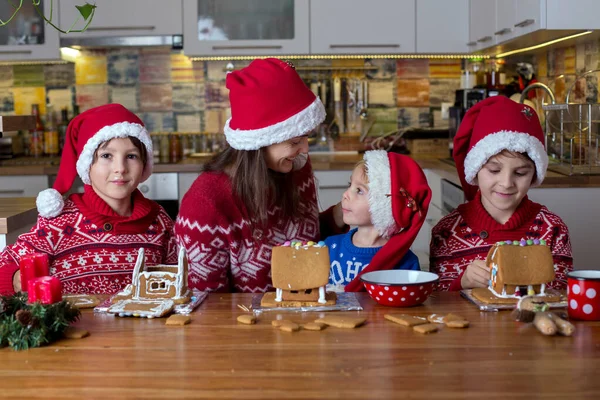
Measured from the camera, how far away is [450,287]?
6.49 ft

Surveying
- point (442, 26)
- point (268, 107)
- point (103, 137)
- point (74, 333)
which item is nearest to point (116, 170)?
point (103, 137)

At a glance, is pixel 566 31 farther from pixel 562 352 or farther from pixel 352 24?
pixel 562 352

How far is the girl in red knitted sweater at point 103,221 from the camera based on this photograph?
2105 mm

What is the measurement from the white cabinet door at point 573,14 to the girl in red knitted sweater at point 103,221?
171cm

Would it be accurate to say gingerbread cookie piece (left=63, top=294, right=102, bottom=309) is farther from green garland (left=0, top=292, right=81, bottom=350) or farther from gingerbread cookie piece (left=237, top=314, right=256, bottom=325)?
gingerbread cookie piece (left=237, top=314, right=256, bottom=325)

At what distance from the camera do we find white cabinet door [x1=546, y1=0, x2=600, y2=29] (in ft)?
9.98

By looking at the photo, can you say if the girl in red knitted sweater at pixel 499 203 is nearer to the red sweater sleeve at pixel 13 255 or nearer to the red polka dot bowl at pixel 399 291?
the red polka dot bowl at pixel 399 291

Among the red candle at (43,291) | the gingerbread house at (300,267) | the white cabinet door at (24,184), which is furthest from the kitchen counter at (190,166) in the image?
the red candle at (43,291)

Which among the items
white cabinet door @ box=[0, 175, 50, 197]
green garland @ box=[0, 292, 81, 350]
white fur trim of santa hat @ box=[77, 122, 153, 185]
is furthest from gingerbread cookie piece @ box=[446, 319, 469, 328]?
white cabinet door @ box=[0, 175, 50, 197]

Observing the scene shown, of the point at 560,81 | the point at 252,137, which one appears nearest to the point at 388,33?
the point at 560,81

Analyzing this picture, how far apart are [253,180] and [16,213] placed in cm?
84

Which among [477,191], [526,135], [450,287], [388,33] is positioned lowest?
[450,287]

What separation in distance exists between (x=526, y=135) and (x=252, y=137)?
27.7 inches

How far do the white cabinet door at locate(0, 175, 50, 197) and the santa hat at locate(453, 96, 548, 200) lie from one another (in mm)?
2417
